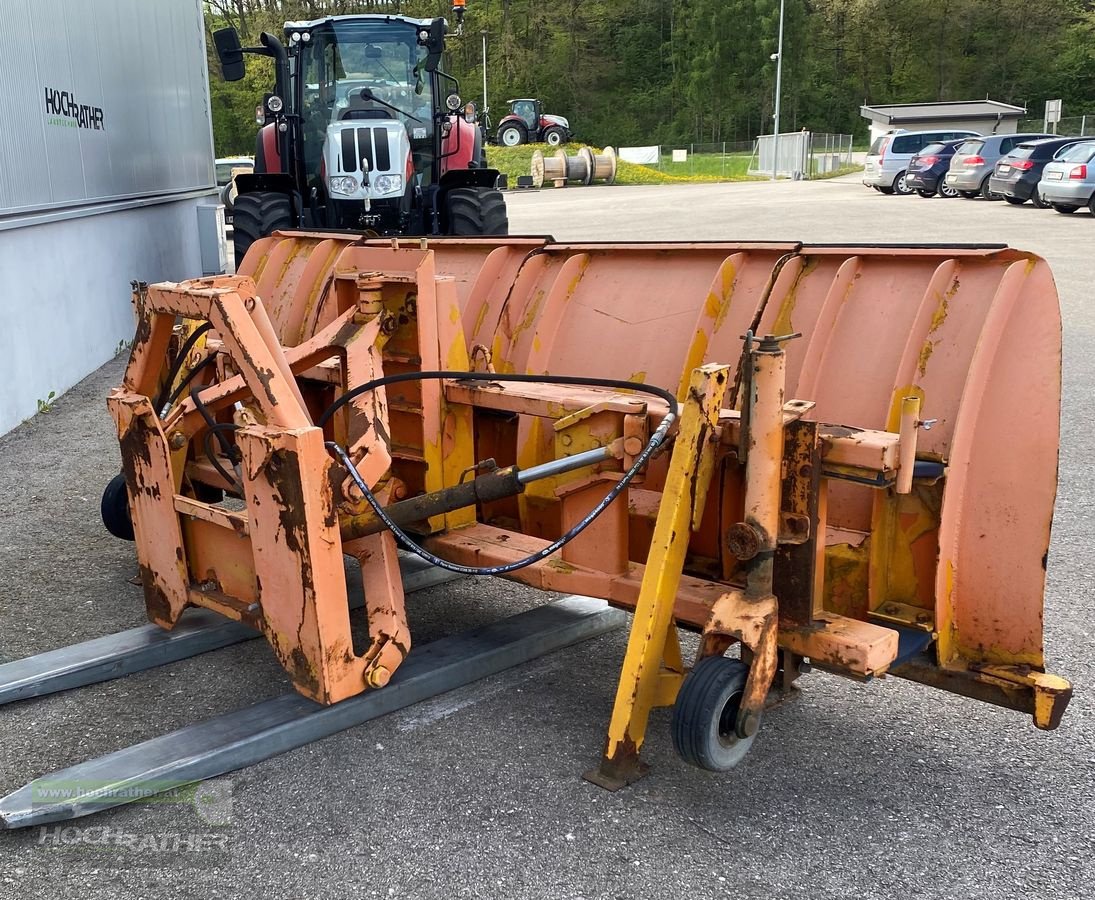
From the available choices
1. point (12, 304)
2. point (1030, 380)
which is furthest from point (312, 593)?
point (12, 304)

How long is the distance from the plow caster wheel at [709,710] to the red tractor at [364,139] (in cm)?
835

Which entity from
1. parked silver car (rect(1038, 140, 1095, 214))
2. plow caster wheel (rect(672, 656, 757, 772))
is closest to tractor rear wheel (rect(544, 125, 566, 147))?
parked silver car (rect(1038, 140, 1095, 214))

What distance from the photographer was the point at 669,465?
3312mm

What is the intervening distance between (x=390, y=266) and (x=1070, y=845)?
2.81 m

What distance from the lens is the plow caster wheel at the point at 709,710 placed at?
2838 millimetres

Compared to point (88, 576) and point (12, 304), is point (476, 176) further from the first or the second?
point (88, 576)

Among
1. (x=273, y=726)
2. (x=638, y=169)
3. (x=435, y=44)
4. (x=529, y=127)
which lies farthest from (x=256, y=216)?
(x=529, y=127)

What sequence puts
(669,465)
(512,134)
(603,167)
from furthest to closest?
(512,134) → (603,167) → (669,465)

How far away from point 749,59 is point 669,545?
82.4m

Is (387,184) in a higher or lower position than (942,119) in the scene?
lower

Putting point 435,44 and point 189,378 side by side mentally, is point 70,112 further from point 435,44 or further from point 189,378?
point 189,378

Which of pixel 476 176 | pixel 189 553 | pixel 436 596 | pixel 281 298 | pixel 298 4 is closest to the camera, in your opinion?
pixel 189 553

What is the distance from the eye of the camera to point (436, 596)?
4.76 meters

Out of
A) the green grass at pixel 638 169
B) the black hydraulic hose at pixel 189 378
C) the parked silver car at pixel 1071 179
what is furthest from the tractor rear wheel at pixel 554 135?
the black hydraulic hose at pixel 189 378
